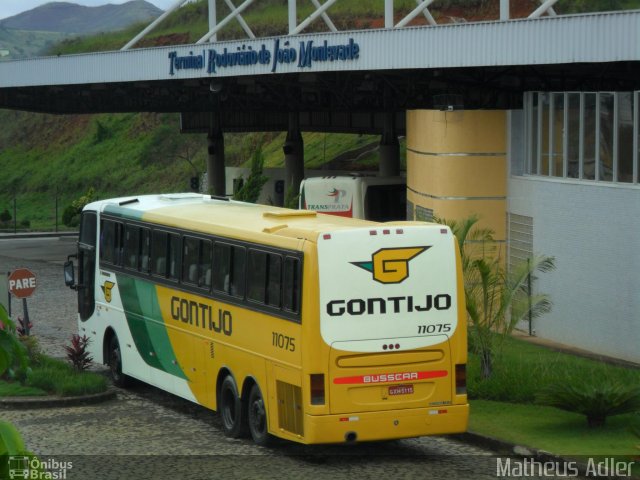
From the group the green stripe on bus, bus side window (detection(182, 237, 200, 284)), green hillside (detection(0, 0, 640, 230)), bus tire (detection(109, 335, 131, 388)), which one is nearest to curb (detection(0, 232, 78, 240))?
green hillside (detection(0, 0, 640, 230))

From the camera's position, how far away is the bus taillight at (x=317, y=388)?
47.2 feet

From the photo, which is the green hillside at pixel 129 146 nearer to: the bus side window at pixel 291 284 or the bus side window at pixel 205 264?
the bus side window at pixel 205 264

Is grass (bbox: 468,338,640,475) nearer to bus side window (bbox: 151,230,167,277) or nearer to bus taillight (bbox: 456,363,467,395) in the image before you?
bus taillight (bbox: 456,363,467,395)

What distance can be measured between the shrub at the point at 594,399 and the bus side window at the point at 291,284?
3507mm

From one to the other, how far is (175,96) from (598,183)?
104 ft

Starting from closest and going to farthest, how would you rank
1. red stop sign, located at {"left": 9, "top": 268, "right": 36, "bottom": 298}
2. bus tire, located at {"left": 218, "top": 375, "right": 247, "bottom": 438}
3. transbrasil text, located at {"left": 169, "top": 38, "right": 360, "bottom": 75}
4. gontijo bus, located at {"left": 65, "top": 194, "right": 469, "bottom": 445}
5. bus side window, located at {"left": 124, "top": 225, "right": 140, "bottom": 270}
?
gontijo bus, located at {"left": 65, "top": 194, "right": 469, "bottom": 445}, bus tire, located at {"left": 218, "top": 375, "right": 247, "bottom": 438}, bus side window, located at {"left": 124, "top": 225, "right": 140, "bottom": 270}, red stop sign, located at {"left": 9, "top": 268, "right": 36, "bottom": 298}, transbrasil text, located at {"left": 169, "top": 38, "right": 360, "bottom": 75}

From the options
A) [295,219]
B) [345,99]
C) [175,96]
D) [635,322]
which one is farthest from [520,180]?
[175,96]

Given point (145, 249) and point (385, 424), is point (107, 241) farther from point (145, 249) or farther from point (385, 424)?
point (385, 424)

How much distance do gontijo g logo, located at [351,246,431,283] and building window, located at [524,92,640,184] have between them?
922 centimetres

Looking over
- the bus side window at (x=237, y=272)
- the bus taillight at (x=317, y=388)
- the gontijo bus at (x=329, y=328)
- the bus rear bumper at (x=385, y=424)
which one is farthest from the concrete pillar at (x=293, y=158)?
the bus taillight at (x=317, y=388)

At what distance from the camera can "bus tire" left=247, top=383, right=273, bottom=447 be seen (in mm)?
15719
